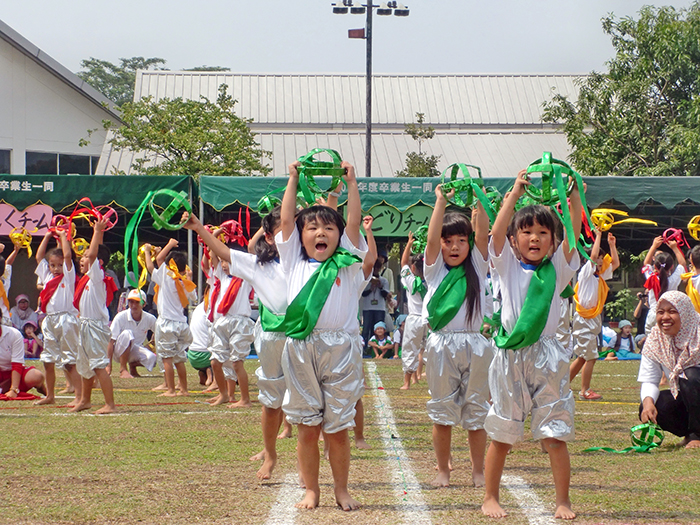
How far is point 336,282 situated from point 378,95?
32.9 m

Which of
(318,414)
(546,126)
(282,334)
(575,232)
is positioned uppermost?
(546,126)

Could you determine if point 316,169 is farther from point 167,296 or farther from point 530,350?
point 167,296

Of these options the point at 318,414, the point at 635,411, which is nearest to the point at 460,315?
the point at 318,414

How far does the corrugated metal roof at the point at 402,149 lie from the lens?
28469 mm

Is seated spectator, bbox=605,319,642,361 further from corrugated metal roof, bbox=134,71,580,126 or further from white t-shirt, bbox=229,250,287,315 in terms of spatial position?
corrugated metal roof, bbox=134,71,580,126

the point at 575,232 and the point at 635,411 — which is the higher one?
the point at 575,232

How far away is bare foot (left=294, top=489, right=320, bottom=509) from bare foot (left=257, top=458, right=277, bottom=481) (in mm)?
737

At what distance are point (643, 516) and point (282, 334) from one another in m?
2.27

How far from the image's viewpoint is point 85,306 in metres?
8.28

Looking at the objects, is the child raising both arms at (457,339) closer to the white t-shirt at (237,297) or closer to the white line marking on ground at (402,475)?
the white line marking on ground at (402,475)

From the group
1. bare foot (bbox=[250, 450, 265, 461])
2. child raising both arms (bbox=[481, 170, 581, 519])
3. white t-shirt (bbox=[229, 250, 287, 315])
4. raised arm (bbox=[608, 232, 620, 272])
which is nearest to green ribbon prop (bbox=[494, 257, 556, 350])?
child raising both arms (bbox=[481, 170, 581, 519])

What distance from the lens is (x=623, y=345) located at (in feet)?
52.2

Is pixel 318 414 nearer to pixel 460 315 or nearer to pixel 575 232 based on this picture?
pixel 460 315

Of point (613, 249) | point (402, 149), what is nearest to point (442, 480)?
point (613, 249)
